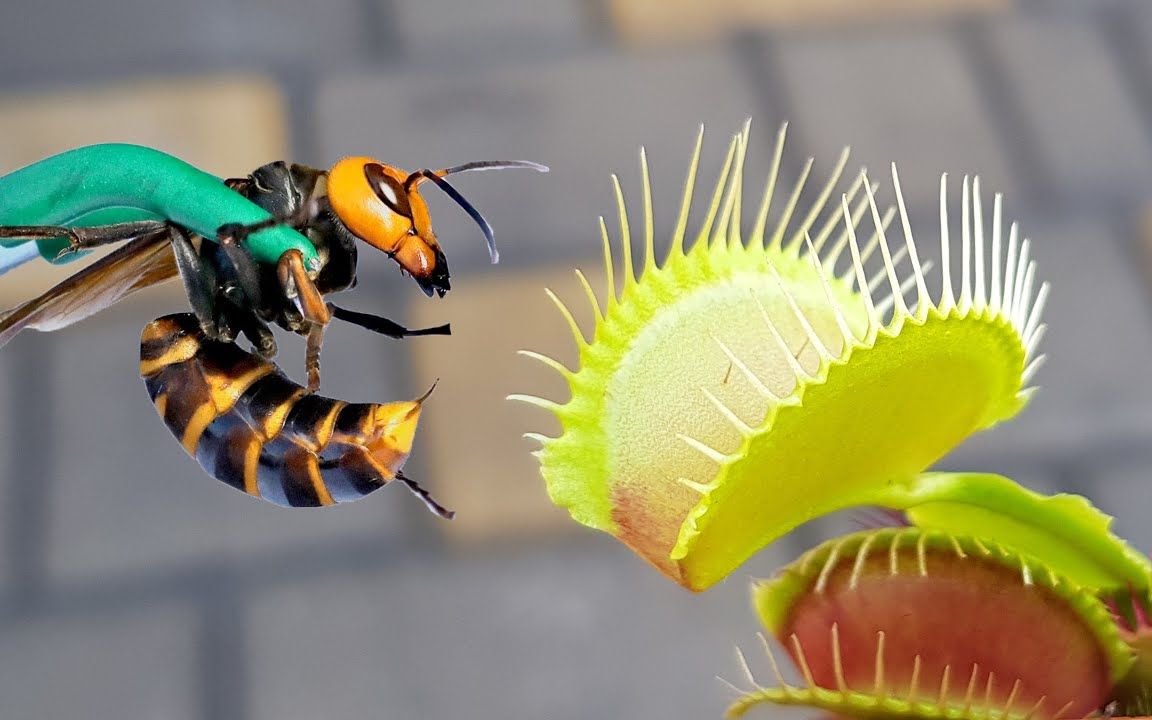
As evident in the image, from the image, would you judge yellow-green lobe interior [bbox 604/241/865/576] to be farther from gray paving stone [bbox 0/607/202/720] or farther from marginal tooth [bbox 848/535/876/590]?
gray paving stone [bbox 0/607/202/720]

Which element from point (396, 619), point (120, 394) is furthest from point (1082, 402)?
point (120, 394)

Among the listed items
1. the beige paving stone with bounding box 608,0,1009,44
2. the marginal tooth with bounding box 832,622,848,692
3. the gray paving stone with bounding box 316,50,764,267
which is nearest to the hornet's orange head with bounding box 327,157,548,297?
the marginal tooth with bounding box 832,622,848,692

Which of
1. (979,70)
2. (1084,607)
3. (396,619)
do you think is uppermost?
(979,70)

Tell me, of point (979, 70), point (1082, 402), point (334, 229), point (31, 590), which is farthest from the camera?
point (979, 70)

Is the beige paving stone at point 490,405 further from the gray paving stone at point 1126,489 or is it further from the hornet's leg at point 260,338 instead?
the hornet's leg at point 260,338

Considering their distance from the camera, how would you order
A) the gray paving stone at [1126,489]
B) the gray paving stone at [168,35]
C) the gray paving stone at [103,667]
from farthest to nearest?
the gray paving stone at [168,35]
the gray paving stone at [1126,489]
the gray paving stone at [103,667]

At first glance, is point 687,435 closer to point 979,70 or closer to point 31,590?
point 31,590

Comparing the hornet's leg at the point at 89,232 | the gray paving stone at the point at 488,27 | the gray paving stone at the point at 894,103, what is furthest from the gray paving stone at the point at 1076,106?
the hornet's leg at the point at 89,232

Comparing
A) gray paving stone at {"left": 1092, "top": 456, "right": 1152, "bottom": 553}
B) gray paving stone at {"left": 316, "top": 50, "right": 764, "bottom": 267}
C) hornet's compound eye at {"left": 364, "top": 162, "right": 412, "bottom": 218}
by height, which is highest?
gray paving stone at {"left": 316, "top": 50, "right": 764, "bottom": 267}
